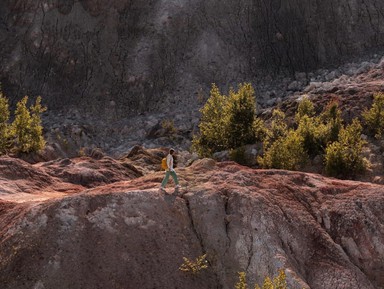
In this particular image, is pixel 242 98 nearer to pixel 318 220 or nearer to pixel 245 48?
pixel 318 220

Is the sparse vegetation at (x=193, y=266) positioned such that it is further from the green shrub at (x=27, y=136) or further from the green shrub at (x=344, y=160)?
the green shrub at (x=27, y=136)

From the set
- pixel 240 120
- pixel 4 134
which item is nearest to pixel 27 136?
pixel 4 134

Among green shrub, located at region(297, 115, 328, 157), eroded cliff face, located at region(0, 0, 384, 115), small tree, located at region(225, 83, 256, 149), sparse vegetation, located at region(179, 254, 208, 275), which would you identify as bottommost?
sparse vegetation, located at region(179, 254, 208, 275)

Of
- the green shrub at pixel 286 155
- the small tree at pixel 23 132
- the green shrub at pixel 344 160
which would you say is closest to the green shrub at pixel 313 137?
the green shrub at pixel 286 155

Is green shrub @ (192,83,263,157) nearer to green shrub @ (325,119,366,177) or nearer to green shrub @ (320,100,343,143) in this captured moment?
green shrub @ (320,100,343,143)

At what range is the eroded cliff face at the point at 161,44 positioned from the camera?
190 ft

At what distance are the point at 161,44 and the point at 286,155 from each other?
3441cm

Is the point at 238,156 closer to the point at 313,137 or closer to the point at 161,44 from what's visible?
the point at 313,137

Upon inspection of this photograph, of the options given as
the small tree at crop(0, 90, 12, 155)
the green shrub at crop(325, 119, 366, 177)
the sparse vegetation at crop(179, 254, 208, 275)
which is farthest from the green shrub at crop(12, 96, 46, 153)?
the sparse vegetation at crop(179, 254, 208, 275)

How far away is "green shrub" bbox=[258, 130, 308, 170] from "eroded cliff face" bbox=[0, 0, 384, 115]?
25516 millimetres

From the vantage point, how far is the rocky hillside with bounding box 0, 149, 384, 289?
15617 mm

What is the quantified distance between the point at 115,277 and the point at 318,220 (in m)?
8.02

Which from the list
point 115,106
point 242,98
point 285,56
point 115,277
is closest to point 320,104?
point 242,98

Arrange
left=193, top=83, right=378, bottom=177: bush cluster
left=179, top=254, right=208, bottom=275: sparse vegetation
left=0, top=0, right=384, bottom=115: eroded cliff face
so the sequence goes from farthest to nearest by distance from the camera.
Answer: left=0, top=0, right=384, bottom=115: eroded cliff face < left=193, top=83, right=378, bottom=177: bush cluster < left=179, top=254, right=208, bottom=275: sparse vegetation
